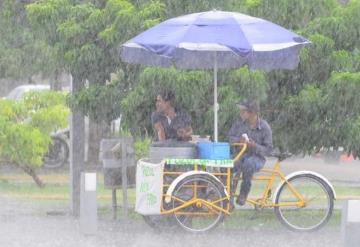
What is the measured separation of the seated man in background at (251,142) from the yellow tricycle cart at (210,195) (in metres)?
0.10

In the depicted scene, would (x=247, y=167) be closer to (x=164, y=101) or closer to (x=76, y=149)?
(x=164, y=101)

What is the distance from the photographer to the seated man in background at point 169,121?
11.7m

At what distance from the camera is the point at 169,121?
11.8 metres

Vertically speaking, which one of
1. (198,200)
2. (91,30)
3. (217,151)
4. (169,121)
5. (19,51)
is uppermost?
(91,30)

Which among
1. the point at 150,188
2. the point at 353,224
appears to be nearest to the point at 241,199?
the point at 150,188

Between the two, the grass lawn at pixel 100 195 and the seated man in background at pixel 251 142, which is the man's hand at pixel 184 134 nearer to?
the seated man in background at pixel 251 142

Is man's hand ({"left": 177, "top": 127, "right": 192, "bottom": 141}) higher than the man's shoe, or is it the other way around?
man's hand ({"left": 177, "top": 127, "right": 192, "bottom": 141})

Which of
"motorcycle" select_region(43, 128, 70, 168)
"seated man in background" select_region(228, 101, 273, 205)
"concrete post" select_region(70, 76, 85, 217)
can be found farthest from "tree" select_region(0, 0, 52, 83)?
"seated man in background" select_region(228, 101, 273, 205)

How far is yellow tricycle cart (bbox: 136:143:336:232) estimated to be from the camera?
Result: 36.3 feet

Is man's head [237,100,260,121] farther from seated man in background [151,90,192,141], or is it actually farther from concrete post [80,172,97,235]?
concrete post [80,172,97,235]

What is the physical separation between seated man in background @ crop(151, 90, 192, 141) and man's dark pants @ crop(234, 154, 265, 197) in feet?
2.31

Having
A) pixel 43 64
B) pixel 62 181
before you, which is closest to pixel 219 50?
pixel 62 181

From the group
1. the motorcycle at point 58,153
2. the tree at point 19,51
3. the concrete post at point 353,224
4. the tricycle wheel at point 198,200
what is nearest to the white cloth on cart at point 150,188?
the tricycle wheel at point 198,200

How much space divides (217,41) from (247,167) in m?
1.50
